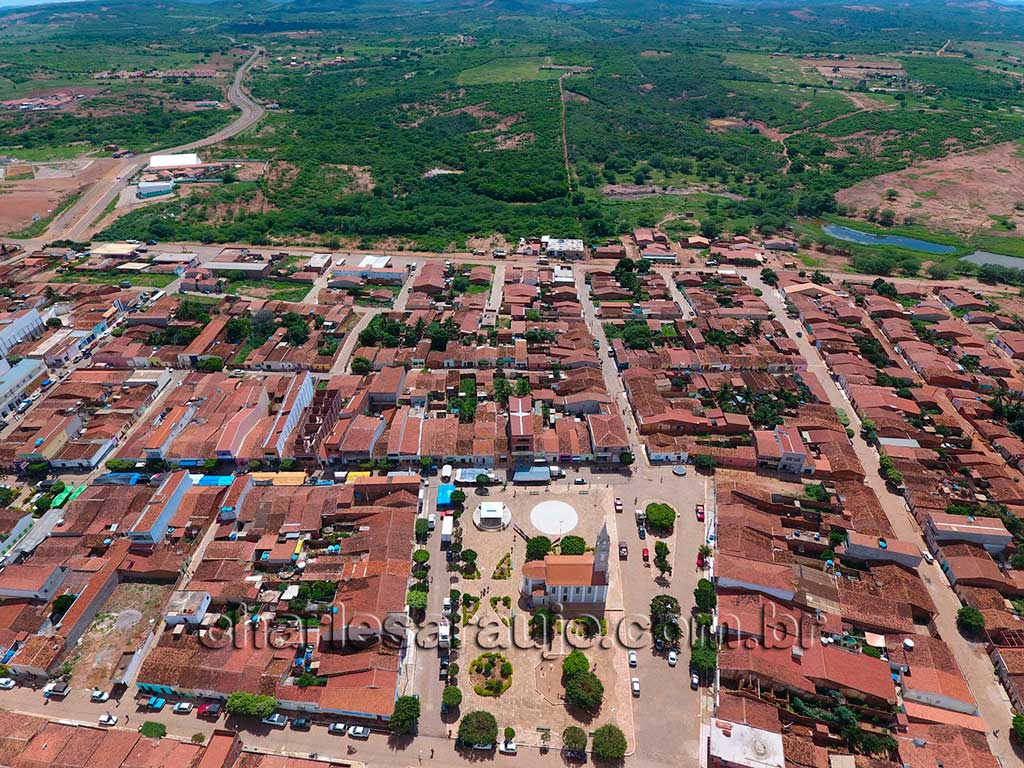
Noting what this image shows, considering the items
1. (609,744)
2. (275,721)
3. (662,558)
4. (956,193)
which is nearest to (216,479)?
(275,721)

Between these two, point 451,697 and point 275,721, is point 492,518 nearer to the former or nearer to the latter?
point 451,697

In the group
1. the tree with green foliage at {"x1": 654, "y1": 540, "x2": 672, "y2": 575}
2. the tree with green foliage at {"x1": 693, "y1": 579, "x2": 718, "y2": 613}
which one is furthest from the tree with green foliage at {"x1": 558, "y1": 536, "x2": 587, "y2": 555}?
the tree with green foliage at {"x1": 693, "y1": 579, "x2": 718, "y2": 613}

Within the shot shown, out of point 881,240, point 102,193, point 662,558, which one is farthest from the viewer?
point 102,193

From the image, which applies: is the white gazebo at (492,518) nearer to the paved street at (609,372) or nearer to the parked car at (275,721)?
the paved street at (609,372)

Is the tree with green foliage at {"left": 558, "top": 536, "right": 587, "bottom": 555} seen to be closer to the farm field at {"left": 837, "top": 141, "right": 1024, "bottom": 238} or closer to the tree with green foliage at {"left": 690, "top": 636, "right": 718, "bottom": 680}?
the tree with green foliage at {"left": 690, "top": 636, "right": 718, "bottom": 680}

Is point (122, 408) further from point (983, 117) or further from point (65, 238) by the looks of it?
point (983, 117)

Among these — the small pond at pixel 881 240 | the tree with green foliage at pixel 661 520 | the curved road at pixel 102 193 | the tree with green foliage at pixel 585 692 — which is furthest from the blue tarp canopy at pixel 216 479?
the small pond at pixel 881 240

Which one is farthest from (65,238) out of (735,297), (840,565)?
(840,565)

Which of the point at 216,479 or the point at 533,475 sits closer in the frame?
the point at 216,479
